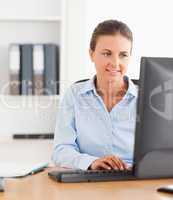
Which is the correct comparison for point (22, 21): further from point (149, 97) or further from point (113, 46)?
point (149, 97)

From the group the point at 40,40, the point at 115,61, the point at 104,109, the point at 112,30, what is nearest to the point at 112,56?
the point at 115,61

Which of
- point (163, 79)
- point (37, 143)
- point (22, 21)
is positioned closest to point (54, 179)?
point (163, 79)

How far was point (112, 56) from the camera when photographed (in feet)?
7.50

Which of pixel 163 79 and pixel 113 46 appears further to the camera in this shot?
pixel 113 46

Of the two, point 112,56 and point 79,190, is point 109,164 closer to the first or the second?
point 79,190

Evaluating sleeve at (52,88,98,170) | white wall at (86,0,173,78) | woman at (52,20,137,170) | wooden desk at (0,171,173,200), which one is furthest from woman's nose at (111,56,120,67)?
white wall at (86,0,173,78)

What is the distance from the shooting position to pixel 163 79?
1.62 m

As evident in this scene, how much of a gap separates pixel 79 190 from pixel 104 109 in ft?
2.27

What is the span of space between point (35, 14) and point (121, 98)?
131cm

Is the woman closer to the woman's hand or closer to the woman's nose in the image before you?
the woman's nose

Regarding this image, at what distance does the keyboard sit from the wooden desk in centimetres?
2

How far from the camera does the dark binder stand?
326cm

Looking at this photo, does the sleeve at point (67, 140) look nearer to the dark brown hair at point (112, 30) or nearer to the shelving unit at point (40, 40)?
the dark brown hair at point (112, 30)

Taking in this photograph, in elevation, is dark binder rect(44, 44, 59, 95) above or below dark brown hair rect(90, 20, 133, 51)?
below
